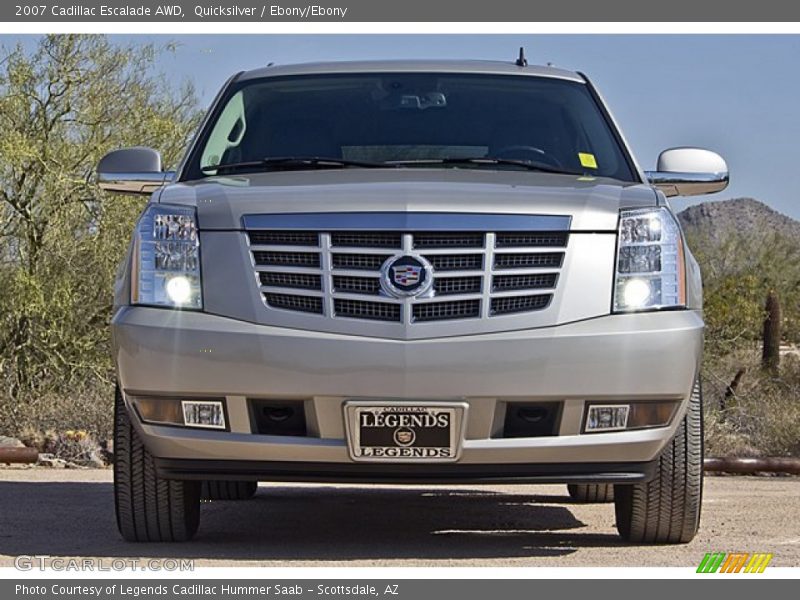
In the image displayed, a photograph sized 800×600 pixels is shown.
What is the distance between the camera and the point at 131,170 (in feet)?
22.8

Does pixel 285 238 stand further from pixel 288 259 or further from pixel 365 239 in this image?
pixel 365 239

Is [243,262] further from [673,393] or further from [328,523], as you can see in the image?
[328,523]

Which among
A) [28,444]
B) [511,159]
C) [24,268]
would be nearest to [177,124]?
[24,268]

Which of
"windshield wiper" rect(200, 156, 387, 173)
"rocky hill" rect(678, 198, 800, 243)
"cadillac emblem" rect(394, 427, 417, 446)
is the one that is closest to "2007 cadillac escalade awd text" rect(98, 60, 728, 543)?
"cadillac emblem" rect(394, 427, 417, 446)

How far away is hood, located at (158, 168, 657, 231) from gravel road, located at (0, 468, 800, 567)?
1.19 meters

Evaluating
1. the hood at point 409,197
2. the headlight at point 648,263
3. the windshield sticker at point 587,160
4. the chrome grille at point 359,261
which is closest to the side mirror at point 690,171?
the windshield sticker at point 587,160

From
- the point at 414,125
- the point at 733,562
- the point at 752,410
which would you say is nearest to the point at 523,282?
the point at 733,562

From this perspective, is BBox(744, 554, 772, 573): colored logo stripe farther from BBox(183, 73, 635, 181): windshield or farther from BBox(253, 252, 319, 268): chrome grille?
BBox(253, 252, 319, 268): chrome grille

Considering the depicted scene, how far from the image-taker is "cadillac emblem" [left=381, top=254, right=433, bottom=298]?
5438 mm

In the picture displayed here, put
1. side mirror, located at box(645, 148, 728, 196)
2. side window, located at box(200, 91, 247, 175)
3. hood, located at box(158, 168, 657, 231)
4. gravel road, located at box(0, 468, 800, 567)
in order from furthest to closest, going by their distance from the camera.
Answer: side mirror, located at box(645, 148, 728, 196), side window, located at box(200, 91, 247, 175), gravel road, located at box(0, 468, 800, 567), hood, located at box(158, 168, 657, 231)

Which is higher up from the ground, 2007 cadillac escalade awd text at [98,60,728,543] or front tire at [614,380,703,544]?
2007 cadillac escalade awd text at [98,60,728,543]

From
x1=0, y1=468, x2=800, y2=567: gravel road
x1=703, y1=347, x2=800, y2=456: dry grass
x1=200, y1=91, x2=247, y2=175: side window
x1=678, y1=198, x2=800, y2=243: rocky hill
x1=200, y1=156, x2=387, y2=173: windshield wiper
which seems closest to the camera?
x1=0, y1=468, x2=800, y2=567: gravel road

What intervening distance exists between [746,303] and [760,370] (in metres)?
2.71

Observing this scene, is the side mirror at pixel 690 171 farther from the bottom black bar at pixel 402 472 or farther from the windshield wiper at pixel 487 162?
the bottom black bar at pixel 402 472
